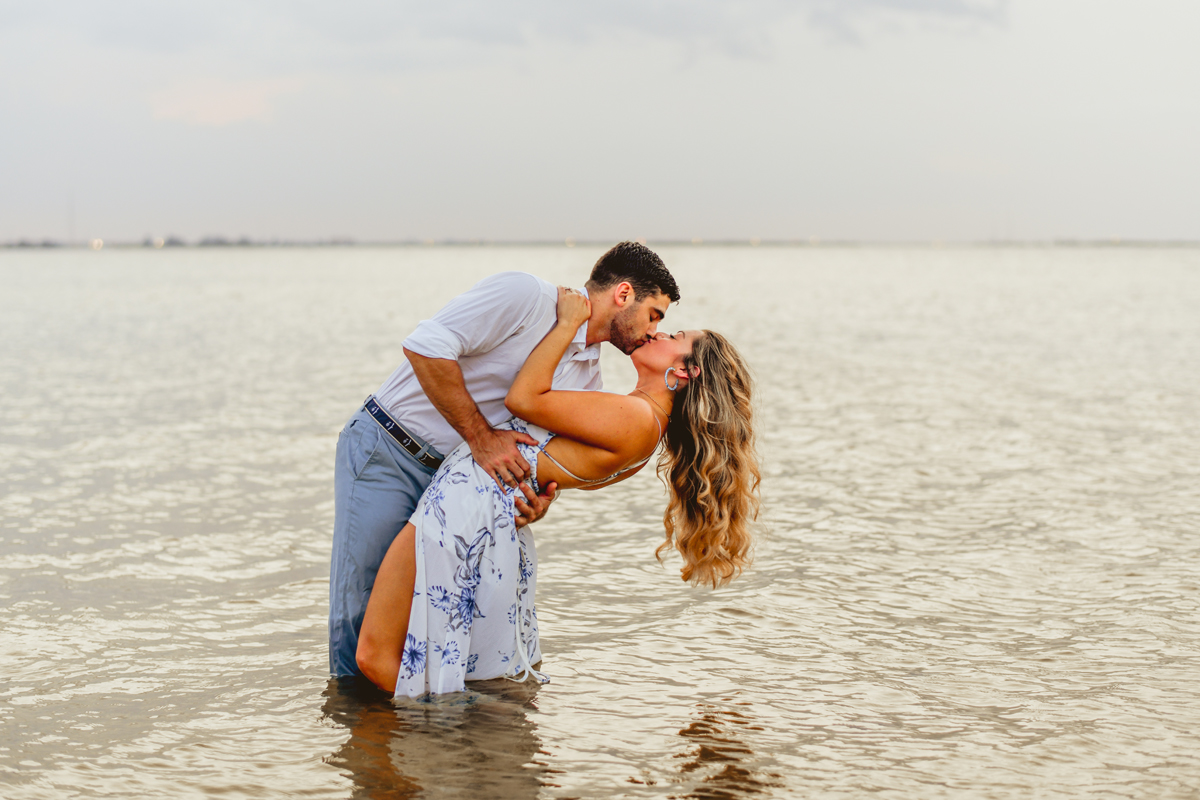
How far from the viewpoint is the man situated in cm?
498

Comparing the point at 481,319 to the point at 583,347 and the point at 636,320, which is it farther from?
the point at 636,320

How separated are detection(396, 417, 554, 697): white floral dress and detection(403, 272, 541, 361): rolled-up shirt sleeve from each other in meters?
0.54

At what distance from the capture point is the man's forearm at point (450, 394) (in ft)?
15.6

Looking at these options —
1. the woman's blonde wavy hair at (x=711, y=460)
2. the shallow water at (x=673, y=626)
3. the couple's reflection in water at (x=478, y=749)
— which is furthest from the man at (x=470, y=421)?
the shallow water at (x=673, y=626)

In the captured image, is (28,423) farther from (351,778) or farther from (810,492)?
(351,778)

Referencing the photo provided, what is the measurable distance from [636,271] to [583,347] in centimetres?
45

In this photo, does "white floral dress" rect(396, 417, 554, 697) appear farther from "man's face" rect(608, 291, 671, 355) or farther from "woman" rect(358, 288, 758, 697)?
"man's face" rect(608, 291, 671, 355)

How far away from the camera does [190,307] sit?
4706 cm

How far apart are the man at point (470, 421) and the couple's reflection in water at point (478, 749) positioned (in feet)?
1.67

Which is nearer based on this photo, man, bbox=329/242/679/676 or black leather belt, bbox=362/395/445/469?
man, bbox=329/242/679/676

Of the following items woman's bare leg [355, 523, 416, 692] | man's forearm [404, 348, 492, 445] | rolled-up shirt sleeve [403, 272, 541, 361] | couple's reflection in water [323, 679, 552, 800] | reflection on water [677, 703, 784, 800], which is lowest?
reflection on water [677, 703, 784, 800]

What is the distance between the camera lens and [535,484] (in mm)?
5074

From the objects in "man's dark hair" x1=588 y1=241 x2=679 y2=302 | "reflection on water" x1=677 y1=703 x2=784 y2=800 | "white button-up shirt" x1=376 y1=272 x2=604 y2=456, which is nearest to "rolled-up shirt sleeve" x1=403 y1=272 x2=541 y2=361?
"white button-up shirt" x1=376 y1=272 x2=604 y2=456

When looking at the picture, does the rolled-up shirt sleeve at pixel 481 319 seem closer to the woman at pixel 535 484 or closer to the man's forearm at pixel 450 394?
the man's forearm at pixel 450 394
